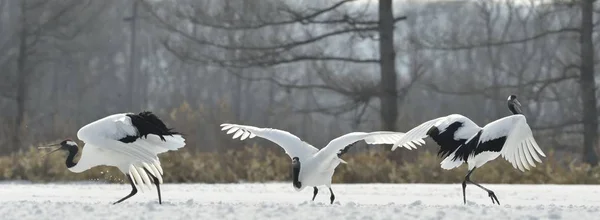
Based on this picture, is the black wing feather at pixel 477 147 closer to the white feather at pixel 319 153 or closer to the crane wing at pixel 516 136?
the crane wing at pixel 516 136

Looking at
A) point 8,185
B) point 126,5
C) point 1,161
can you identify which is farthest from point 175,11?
point 126,5

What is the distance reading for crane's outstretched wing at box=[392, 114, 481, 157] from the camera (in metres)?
15.1

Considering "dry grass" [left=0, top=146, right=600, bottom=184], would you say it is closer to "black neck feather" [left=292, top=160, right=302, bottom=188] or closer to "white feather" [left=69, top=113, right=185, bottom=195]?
"white feather" [left=69, top=113, right=185, bottom=195]

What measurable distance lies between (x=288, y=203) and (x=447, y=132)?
2555mm

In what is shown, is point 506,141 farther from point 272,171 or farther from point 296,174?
point 272,171

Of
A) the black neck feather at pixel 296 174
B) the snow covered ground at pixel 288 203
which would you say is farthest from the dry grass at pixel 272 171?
the black neck feather at pixel 296 174

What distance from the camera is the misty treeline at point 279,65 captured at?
2614 centimetres

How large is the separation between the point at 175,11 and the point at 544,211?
16334mm

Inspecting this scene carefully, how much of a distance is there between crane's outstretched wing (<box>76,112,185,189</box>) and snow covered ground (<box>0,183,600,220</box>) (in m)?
0.54

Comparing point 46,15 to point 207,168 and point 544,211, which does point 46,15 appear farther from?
point 544,211

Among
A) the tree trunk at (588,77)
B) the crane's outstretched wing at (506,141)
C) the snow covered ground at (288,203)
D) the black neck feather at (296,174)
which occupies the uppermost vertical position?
the tree trunk at (588,77)

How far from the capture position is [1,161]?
73.6 feet

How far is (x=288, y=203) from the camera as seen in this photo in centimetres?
1389

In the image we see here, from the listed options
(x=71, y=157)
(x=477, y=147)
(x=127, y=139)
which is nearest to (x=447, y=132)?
(x=477, y=147)
